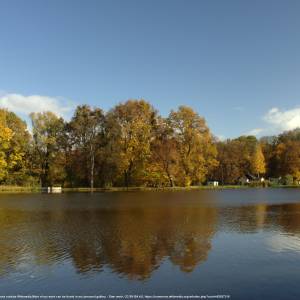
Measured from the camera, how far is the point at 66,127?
8238 cm

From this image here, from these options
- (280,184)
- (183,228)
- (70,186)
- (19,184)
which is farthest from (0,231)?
(280,184)

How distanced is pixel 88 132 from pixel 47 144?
924cm

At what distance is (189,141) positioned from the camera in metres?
82.6

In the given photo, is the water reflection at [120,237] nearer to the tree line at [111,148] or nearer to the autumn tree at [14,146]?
the autumn tree at [14,146]

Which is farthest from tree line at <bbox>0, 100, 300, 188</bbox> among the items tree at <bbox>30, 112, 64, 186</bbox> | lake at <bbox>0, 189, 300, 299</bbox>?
lake at <bbox>0, 189, 300, 299</bbox>

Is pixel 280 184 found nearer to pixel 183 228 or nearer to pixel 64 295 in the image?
pixel 183 228

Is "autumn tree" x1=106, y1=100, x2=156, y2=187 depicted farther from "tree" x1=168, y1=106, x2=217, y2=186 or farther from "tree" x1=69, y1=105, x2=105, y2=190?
"tree" x1=168, y1=106, x2=217, y2=186

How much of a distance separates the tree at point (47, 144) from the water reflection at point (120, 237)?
4908 centimetres

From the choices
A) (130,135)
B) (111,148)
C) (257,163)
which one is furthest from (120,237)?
(257,163)

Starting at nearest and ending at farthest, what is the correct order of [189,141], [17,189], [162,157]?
[17,189] < [162,157] < [189,141]

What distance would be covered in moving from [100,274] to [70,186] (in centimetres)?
7459

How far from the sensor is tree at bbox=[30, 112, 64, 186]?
8049 cm

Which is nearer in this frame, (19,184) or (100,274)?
(100,274)

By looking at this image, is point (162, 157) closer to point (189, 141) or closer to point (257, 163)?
point (189, 141)
